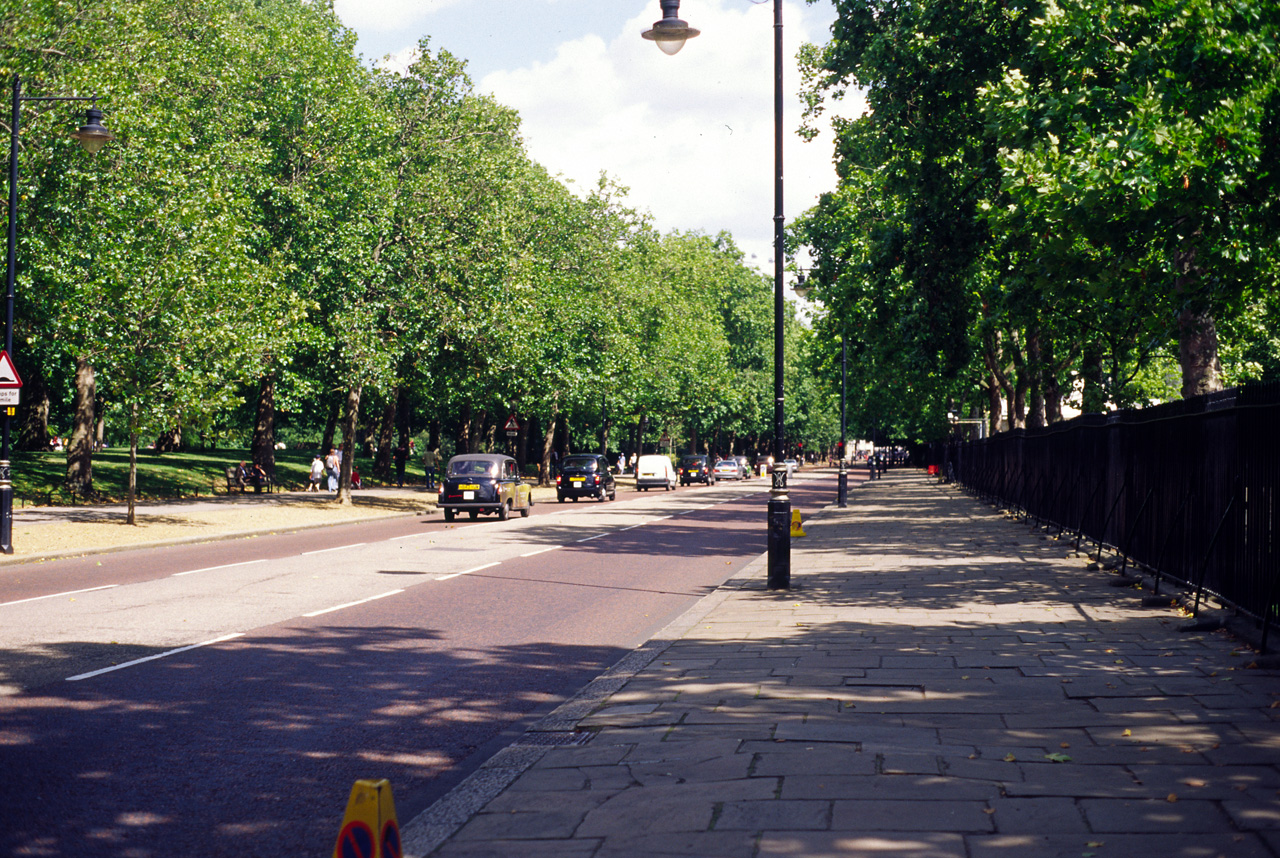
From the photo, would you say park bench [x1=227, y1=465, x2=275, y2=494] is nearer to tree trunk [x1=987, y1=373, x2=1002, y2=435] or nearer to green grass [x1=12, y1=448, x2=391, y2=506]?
green grass [x1=12, y1=448, x2=391, y2=506]

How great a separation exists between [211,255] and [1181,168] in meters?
21.2

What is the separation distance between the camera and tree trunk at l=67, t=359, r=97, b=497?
31.2m

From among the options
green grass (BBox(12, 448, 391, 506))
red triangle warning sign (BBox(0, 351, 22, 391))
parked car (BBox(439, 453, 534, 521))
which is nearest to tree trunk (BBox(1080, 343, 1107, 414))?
parked car (BBox(439, 453, 534, 521))

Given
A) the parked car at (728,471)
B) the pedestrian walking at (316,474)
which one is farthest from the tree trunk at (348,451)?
the parked car at (728,471)

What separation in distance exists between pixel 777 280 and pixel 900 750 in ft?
30.3

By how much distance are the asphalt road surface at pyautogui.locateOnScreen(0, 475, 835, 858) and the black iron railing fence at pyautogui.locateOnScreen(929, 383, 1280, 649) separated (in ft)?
16.9

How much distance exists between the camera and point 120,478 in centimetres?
3650

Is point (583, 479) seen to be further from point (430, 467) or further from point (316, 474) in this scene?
point (316, 474)

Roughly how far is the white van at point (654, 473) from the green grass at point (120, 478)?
→ 1837cm

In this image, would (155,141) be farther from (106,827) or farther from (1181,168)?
(106,827)

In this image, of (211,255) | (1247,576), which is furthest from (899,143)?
(211,255)

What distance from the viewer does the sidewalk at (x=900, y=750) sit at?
14.8ft

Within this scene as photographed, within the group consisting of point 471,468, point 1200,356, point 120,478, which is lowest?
point 120,478

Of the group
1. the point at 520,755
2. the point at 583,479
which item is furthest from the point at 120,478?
the point at 520,755
